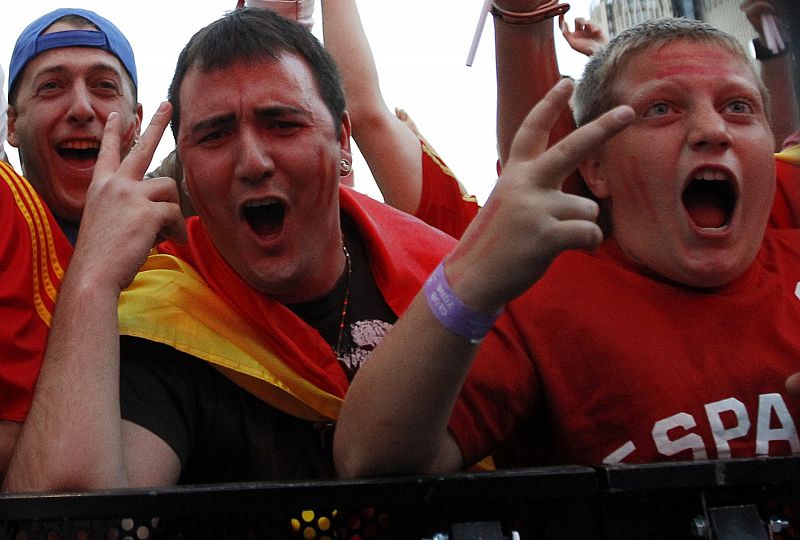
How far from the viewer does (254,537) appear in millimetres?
855

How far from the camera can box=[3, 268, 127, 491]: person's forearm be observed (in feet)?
3.97

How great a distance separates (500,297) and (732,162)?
58cm

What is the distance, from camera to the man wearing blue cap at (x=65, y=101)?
2283 mm

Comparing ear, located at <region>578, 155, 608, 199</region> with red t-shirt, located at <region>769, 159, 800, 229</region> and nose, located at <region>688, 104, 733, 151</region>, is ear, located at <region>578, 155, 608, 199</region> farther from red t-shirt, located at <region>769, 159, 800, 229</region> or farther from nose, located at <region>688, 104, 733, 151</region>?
red t-shirt, located at <region>769, 159, 800, 229</region>

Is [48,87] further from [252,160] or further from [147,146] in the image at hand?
[252,160]

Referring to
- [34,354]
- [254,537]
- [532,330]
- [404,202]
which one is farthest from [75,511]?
[404,202]

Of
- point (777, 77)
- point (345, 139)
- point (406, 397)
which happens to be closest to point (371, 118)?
point (345, 139)

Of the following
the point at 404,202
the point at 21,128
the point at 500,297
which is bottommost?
the point at 500,297


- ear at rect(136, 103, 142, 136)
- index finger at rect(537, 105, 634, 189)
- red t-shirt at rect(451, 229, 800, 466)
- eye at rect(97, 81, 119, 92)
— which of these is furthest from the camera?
ear at rect(136, 103, 142, 136)

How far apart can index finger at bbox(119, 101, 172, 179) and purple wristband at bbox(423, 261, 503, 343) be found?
73 centimetres

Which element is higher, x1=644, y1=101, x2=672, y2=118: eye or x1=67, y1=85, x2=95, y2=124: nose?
x1=67, y1=85, x2=95, y2=124: nose

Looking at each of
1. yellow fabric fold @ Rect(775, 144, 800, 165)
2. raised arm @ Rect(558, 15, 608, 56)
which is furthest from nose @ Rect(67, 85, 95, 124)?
yellow fabric fold @ Rect(775, 144, 800, 165)

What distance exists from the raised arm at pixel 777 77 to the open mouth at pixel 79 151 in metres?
1.63

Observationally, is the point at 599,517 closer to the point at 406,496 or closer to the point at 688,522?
the point at 688,522
